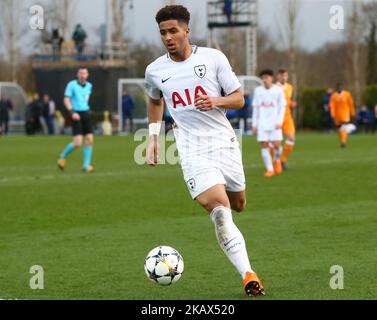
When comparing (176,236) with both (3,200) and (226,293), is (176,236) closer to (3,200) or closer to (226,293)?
(226,293)

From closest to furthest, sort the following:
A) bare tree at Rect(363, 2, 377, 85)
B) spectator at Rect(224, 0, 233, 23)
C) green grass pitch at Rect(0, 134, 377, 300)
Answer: green grass pitch at Rect(0, 134, 377, 300)
spectator at Rect(224, 0, 233, 23)
bare tree at Rect(363, 2, 377, 85)

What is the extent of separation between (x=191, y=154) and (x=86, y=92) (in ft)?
43.9

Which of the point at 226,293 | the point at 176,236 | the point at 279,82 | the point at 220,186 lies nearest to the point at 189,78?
the point at 220,186

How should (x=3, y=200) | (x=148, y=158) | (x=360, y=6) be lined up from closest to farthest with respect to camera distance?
(x=148, y=158) → (x=3, y=200) → (x=360, y=6)

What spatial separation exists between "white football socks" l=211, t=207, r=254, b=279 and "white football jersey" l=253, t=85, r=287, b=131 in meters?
12.5

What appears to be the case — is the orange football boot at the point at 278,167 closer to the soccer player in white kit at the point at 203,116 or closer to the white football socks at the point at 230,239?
the soccer player in white kit at the point at 203,116

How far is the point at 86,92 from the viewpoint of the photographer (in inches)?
842

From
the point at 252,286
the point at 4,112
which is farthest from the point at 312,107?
the point at 252,286

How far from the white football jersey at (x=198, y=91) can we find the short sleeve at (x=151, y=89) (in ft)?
0.43

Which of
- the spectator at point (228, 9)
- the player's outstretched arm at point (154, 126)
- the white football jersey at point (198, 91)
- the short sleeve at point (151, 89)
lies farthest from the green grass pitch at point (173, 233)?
the spectator at point (228, 9)

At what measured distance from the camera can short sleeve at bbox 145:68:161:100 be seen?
27.9ft

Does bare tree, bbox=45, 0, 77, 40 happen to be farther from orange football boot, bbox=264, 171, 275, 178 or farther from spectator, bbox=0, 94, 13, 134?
orange football boot, bbox=264, 171, 275, 178

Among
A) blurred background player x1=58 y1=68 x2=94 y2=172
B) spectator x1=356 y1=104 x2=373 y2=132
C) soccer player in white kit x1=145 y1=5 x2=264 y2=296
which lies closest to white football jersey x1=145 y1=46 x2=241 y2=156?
soccer player in white kit x1=145 y1=5 x2=264 y2=296

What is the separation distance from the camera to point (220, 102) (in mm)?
7945
